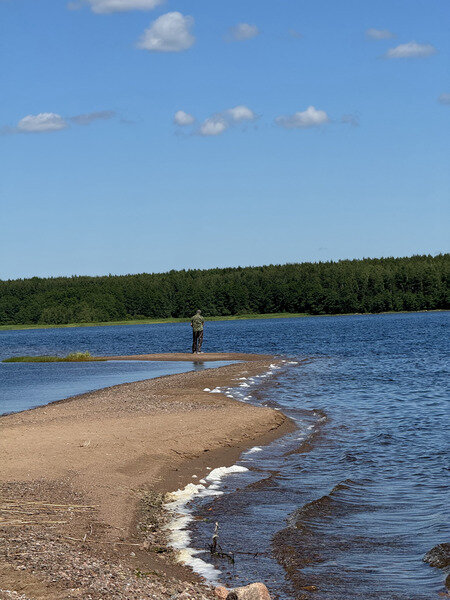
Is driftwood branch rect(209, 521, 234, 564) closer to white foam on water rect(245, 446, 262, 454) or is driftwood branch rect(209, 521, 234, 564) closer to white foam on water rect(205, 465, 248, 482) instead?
white foam on water rect(205, 465, 248, 482)

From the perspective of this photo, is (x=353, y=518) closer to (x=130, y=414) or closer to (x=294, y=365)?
(x=130, y=414)

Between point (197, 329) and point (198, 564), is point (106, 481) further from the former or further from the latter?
point (197, 329)

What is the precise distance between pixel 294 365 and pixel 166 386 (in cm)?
1432

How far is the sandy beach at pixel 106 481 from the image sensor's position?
8469 millimetres

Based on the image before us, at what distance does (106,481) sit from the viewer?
1356 centimetres

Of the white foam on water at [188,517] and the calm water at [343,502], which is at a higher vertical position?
the white foam on water at [188,517]

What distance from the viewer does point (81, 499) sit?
40.2 feet

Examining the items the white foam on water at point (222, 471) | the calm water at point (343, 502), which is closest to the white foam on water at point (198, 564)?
the calm water at point (343, 502)

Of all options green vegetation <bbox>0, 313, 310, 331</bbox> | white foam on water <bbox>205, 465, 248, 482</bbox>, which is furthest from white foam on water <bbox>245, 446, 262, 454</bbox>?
green vegetation <bbox>0, 313, 310, 331</bbox>

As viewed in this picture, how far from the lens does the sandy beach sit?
8469mm

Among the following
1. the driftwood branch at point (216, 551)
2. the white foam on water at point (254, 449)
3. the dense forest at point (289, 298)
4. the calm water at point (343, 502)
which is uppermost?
the dense forest at point (289, 298)

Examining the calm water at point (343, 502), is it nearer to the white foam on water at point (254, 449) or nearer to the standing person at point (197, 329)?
the white foam on water at point (254, 449)

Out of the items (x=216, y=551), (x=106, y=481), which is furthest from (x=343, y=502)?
(x=106, y=481)

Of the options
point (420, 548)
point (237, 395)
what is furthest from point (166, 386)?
point (420, 548)
